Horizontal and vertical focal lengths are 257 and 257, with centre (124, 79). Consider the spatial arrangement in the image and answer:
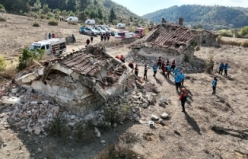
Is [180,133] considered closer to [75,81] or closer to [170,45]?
[75,81]

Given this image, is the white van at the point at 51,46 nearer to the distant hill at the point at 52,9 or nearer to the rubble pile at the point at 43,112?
the rubble pile at the point at 43,112

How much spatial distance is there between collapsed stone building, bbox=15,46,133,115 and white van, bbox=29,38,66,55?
862 cm

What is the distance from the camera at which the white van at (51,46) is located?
63.6 feet

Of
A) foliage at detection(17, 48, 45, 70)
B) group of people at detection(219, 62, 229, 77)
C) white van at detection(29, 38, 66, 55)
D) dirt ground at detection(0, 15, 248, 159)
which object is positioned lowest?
dirt ground at detection(0, 15, 248, 159)

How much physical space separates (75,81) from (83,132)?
6.92ft

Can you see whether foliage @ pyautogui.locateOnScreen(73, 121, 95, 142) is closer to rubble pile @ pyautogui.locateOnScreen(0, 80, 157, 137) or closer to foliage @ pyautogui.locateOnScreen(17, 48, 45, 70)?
rubble pile @ pyautogui.locateOnScreen(0, 80, 157, 137)

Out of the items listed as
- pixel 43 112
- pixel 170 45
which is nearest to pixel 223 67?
pixel 170 45

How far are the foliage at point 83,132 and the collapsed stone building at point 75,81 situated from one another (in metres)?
0.85

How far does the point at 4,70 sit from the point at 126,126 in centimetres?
728

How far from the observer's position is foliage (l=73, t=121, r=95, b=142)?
8961 mm

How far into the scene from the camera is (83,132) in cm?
905

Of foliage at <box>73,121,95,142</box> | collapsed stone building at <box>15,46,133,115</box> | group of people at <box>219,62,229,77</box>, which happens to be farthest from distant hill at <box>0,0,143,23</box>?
foliage at <box>73,121,95,142</box>

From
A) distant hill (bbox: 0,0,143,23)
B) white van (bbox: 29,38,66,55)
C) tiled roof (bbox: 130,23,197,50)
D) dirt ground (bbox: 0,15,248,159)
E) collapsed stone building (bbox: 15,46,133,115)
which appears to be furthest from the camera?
distant hill (bbox: 0,0,143,23)

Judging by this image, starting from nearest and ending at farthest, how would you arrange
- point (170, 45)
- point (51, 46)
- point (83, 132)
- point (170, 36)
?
point (83, 132) < point (51, 46) < point (170, 45) < point (170, 36)
